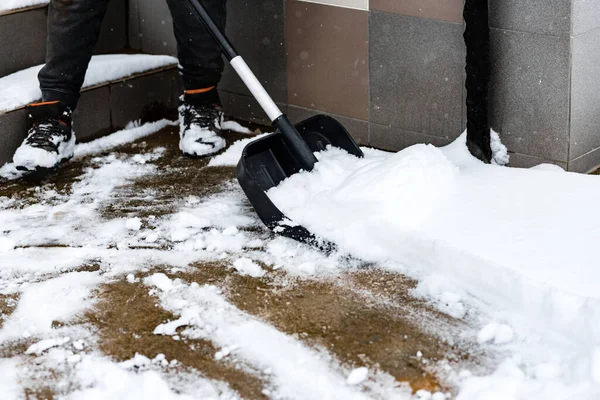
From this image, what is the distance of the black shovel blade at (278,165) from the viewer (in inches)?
106

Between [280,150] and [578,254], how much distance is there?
105cm

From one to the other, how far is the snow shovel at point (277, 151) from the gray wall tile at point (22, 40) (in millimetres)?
945

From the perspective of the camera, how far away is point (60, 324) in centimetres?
230

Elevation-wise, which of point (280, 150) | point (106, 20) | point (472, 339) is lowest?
point (472, 339)

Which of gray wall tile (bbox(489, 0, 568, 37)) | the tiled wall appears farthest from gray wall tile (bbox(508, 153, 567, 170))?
gray wall tile (bbox(489, 0, 568, 37))

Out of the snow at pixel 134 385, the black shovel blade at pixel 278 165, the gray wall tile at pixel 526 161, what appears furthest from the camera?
the gray wall tile at pixel 526 161

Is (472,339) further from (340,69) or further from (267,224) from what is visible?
(340,69)

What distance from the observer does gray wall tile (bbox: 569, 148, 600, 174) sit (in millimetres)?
3008

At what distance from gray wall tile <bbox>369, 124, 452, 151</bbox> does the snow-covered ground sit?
18 cm

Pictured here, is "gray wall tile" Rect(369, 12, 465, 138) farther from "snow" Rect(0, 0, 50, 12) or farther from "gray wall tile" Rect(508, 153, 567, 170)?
"snow" Rect(0, 0, 50, 12)

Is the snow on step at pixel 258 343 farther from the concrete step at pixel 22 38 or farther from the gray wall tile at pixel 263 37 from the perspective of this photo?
the concrete step at pixel 22 38

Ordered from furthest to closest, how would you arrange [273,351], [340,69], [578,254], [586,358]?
[340,69], [578,254], [273,351], [586,358]

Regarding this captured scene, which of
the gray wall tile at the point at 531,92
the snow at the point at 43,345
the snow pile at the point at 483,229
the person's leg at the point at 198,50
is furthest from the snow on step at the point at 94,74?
the gray wall tile at the point at 531,92

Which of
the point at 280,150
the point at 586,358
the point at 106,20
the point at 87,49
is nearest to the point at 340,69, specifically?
the point at 280,150
